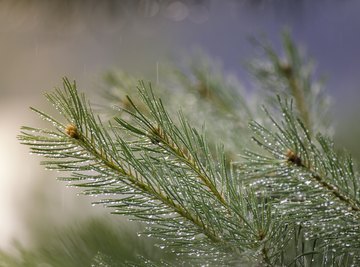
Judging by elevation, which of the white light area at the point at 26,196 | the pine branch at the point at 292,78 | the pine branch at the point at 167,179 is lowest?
the pine branch at the point at 167,179

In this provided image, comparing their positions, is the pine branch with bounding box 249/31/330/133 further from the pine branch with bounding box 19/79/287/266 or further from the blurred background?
the pine branch with bounding box 19/79/287/266

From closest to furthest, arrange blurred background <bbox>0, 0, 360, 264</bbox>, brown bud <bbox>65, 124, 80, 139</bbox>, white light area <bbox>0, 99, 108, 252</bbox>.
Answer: brown bud <bbox>65, 124, 80, 139</bbox> < white light area <bbox>0, 99, 108, 252</bbox> < blurred background <bbox>0, 0, 360, 264</bbox>

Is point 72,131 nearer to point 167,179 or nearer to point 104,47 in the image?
point 167,179

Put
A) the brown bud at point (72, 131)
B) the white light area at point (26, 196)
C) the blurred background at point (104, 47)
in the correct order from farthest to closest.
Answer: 1. the blurred background at point (104, 47)
2. the white light area at point (26, 196)
3. the brown bud at point (72, 131)

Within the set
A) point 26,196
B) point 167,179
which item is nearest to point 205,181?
point 167,179

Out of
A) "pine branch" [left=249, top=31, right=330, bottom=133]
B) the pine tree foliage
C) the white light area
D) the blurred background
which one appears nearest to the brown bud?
the pine tree foliage

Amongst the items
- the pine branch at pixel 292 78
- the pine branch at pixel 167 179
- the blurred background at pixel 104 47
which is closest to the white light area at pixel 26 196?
the blurred background at pixel 104 47

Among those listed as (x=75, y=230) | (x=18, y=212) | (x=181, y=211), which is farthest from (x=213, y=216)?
(x=18, y=212)

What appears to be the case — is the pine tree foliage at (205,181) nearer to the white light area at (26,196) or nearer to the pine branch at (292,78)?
the white light area at (26,196)

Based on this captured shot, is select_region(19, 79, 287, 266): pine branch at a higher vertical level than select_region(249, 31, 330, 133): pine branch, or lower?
lower
